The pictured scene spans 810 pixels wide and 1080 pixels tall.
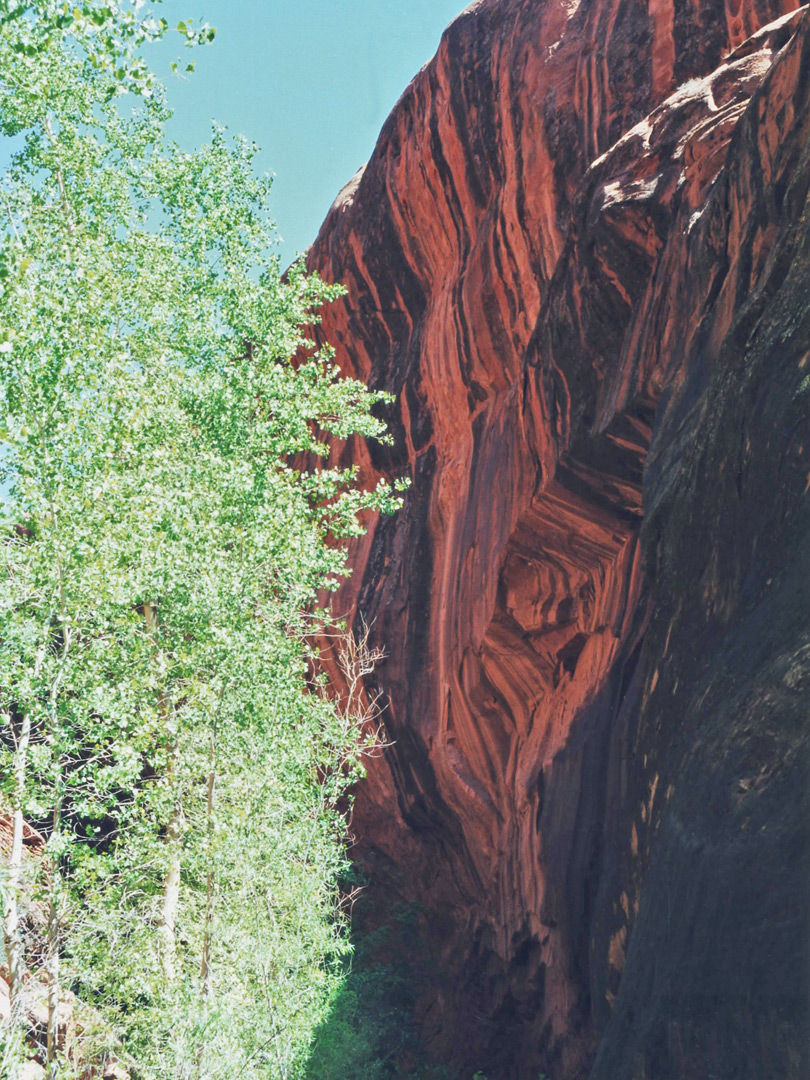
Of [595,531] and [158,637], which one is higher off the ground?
[595,531]

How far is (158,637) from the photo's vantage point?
38.5 feet

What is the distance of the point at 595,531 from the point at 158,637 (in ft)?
18.8

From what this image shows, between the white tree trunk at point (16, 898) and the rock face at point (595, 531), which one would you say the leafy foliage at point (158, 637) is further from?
the rock face at point (595, 531)

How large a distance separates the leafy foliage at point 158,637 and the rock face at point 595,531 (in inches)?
91.8

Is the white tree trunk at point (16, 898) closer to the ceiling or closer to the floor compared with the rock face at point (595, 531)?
closer to the floor

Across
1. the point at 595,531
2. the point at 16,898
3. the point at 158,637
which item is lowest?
the point at 16,898

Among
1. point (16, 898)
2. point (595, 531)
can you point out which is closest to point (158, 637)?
point (16, 898)

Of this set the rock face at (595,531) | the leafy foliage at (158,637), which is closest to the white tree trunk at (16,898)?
the leafy foliage at (158,637)

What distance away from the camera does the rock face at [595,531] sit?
15.6 feet

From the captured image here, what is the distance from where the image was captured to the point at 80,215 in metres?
15.7

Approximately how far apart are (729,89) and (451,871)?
1261cm

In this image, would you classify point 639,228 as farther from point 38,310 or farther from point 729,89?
point 38,310

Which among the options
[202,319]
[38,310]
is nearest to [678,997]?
[38,310]

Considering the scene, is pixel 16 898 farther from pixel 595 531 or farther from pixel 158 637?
pixel 595 531
